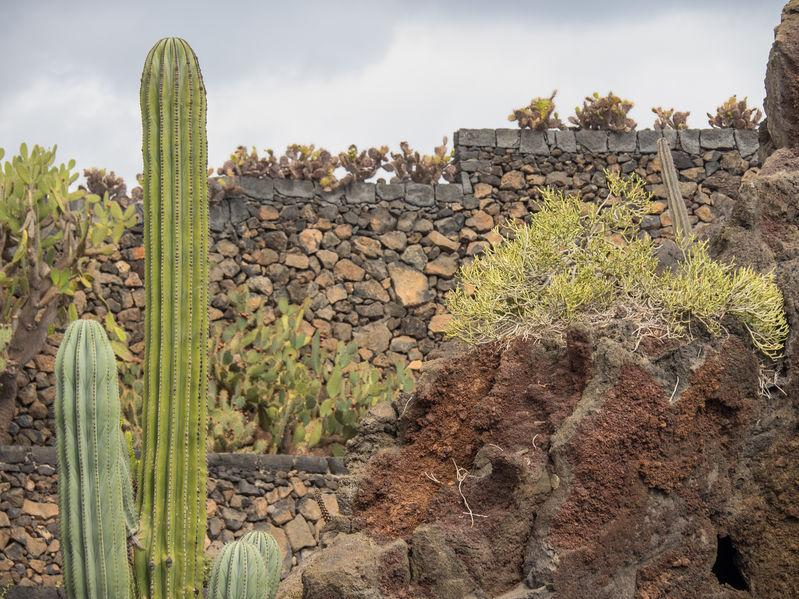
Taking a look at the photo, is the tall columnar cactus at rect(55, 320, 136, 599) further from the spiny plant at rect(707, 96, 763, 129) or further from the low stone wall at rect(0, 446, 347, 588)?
the spiny plant at rect(707, 96, 763, 129)

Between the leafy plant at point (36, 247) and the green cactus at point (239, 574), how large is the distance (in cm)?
689

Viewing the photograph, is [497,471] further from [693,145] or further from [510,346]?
[693,145]

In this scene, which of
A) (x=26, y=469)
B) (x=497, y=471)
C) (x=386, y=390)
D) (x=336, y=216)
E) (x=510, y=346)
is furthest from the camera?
(x=336, y=216)

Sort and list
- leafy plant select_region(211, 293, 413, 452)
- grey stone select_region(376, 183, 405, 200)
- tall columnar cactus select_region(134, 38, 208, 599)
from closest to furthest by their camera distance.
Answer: tall columnar cactus select_region(134, 38, 208, 599) < leafy plant select_region(211, 293, 413, 452) < grey stone select_region(376, 183, 405, 200)

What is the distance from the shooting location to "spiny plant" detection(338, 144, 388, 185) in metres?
14.3

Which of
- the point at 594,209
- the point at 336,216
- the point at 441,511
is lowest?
the point at 441,511

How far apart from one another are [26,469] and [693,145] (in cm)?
874

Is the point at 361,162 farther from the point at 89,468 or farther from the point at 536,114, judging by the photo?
the point at 89,468

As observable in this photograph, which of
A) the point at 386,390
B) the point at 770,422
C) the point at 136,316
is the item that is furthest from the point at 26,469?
the point at 770,422

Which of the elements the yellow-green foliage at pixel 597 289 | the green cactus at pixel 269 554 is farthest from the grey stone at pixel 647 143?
the green cactus at pixel 269 554

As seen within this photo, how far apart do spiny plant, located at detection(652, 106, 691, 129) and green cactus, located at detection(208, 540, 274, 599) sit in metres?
→ 10.9

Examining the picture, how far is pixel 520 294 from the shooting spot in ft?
19.2

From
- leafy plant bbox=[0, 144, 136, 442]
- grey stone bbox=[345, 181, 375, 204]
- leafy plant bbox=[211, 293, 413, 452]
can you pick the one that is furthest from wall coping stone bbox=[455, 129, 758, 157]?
leafy plant bbox=[0, 144, 136, 442]

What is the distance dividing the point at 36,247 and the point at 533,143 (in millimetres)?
6060
